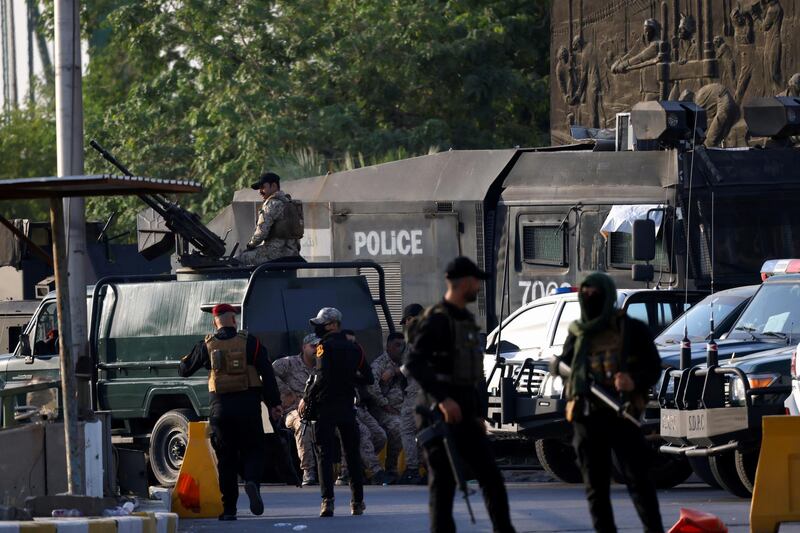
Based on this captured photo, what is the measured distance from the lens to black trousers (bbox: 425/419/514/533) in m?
9.06

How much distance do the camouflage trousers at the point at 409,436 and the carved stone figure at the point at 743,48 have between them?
11728 millimetres

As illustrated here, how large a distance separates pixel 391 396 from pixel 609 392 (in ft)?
27.1

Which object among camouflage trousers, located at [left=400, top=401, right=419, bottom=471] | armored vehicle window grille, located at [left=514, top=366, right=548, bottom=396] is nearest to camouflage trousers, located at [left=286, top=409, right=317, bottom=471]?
camouflage trousers, located at [left=400, top=401, right=419, bottom=471]

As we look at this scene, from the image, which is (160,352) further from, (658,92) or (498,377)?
(658,92)

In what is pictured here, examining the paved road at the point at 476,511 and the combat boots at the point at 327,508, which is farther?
the combat boots at the point at 327,508

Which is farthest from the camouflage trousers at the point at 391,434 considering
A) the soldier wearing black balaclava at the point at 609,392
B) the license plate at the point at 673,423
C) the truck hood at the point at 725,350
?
the soldier wearing black balaclava at the point at 609,392

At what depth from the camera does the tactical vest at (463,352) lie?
30.1 feet

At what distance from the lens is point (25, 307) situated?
2239 cm

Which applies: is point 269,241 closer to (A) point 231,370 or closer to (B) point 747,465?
(A) point 231,370

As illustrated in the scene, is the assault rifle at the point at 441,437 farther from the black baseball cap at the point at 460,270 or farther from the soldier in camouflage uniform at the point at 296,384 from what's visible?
the soldier in camouflage uniform at the point at 296,384

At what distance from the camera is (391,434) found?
56.5 feet

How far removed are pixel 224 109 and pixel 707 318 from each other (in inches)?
837

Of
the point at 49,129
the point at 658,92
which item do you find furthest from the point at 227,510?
the point at 49,129

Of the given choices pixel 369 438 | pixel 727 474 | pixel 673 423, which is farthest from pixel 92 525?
pixel 369 438
